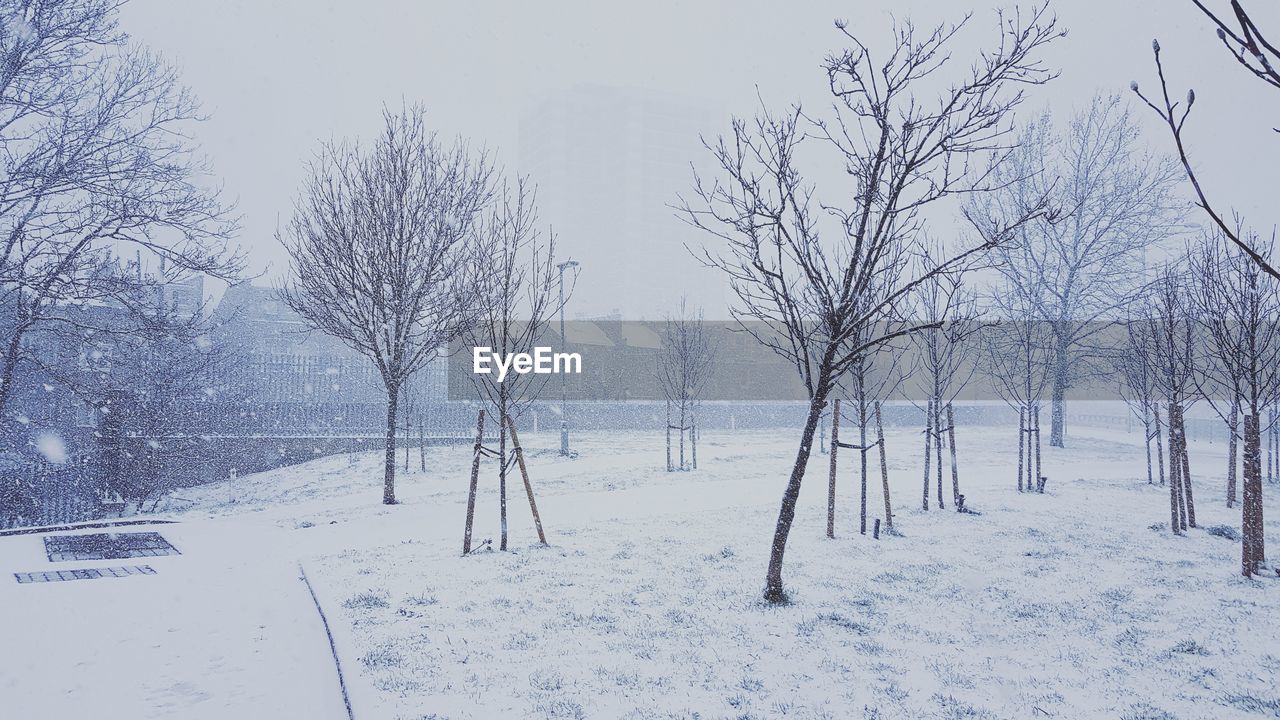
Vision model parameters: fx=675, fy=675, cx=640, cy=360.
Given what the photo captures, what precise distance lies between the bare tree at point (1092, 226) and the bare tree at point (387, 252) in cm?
1913

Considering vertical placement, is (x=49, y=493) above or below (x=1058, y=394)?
below

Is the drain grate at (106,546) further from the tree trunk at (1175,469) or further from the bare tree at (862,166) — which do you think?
the tree trunk at (1175,469)

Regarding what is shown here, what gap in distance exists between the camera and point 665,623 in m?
5.65

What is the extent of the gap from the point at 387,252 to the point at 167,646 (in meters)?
9.02

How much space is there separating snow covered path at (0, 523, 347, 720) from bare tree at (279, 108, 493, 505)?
19.9 ft

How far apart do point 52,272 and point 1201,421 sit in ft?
142

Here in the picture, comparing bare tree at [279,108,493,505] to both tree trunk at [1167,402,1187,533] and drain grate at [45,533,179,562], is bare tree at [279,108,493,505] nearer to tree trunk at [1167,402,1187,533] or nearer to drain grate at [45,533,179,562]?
drain grate at [45,533,179,562]

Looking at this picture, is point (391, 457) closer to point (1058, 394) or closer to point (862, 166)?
point (862, 166)

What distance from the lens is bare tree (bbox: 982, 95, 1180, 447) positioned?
23234mm

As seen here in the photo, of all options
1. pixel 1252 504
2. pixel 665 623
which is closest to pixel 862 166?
pixel 665 623

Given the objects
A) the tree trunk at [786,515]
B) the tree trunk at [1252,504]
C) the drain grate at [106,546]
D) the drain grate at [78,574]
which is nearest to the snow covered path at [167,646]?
the drain grate at [78,574]

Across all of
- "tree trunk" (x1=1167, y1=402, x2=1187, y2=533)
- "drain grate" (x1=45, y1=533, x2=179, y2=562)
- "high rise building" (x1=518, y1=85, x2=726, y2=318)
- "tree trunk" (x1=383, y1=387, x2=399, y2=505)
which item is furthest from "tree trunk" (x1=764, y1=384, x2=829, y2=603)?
"high rise building" (x1=518, y1=85, x2=726, y2=318)

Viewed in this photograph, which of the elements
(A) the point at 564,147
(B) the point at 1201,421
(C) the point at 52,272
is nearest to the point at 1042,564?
(C) the point at 52,272

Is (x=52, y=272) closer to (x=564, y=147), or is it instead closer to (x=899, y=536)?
(x=899, y=536)
